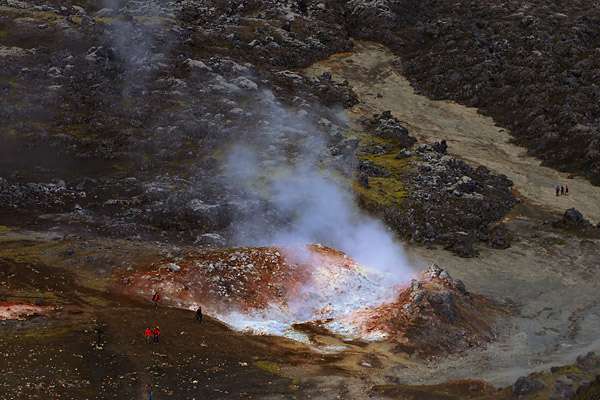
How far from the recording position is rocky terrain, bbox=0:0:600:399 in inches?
1353

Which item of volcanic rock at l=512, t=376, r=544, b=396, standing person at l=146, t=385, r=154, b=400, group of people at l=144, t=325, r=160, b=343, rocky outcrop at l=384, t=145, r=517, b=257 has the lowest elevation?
rocky outcrop at l=384, t=145, r=517, b=257

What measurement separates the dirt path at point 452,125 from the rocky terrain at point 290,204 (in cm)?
44

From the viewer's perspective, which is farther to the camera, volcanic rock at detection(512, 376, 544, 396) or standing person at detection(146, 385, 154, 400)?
volcanic rock at detection(512, 376, 544, 396)

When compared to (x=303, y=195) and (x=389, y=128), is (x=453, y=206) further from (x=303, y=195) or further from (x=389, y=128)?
(x=389, y=128)

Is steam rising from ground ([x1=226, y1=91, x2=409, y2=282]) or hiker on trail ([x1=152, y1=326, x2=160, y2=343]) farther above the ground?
hiker on trail ([x1=152, y1=326, x2=160, y2=343])

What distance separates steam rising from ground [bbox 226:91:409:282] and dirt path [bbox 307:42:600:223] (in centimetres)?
1633

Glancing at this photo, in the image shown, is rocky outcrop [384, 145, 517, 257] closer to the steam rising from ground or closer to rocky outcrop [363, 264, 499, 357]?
the steam rising from ground

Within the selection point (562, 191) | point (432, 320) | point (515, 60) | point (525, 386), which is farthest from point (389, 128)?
point (525, 386)

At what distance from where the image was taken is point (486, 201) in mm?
62844

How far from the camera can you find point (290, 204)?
2186 inches

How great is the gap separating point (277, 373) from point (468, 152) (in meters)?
50.1

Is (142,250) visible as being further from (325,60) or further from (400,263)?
(325,60)

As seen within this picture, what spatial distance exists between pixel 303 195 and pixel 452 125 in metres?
35.5

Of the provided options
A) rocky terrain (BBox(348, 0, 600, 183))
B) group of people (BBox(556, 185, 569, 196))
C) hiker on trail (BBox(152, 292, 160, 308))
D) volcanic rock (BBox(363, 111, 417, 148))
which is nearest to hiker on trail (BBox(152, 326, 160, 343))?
hiker on trail (BBox(152, 292, 160, 308))
